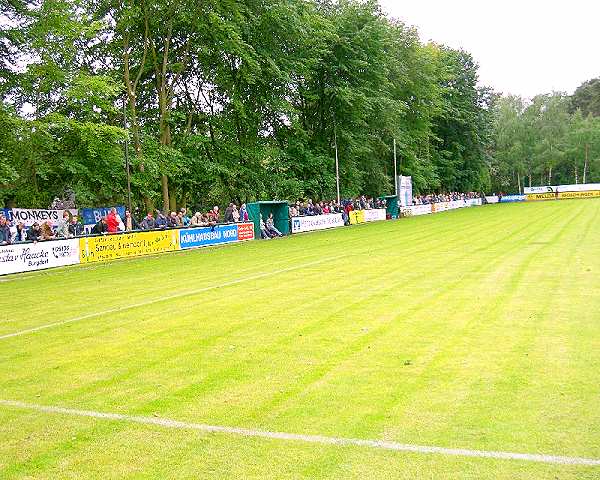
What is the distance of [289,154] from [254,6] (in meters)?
10.2

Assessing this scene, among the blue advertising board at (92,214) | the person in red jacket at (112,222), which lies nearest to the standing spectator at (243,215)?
the blue advertising board at (92,214)

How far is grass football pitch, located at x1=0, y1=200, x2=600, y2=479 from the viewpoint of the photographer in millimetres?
4598

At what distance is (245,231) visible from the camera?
3238 centimetres

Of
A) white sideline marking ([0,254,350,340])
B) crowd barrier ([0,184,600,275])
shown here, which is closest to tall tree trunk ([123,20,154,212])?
crowd barrier ([0,184,600,275])

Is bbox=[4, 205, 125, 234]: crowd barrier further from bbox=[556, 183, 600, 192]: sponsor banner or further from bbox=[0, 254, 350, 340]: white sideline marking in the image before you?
bbox=[556, 183, 600, 192]: sponsor banner

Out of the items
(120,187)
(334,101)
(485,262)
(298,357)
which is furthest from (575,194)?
(298,357)

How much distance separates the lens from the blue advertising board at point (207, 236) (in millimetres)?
27781

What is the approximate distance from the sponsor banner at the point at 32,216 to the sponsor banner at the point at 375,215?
25.1 meters

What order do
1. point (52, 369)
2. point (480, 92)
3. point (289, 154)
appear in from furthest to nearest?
point (480, 92)
point (289, 154)
point (52, 369)

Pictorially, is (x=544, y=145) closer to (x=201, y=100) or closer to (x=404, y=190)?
(x=404, y=190)

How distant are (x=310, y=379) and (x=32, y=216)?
79.0 ft

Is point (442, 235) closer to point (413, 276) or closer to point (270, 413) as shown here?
point (413, 276)

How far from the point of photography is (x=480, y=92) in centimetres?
8581

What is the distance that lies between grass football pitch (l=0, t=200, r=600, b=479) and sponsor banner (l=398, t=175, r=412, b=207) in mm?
39971
